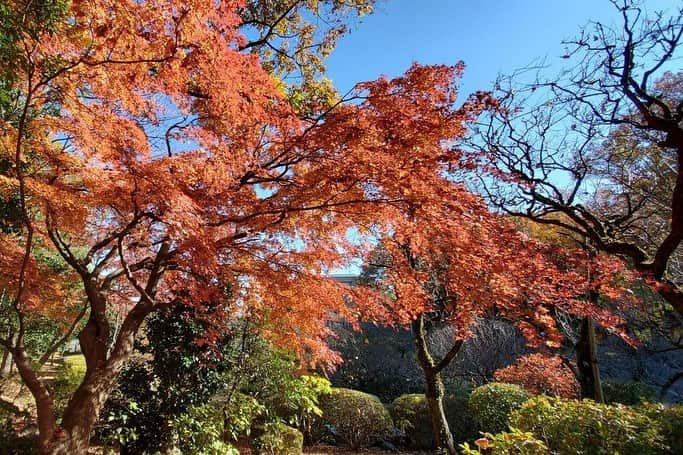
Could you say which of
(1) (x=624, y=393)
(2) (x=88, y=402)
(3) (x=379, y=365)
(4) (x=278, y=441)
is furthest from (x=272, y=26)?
(1) (x=624, y=393)

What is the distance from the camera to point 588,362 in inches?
226

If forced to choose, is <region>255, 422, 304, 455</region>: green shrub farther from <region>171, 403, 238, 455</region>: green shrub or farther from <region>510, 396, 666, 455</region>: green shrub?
<region>510, 396, 666, 455</region>: green shrub

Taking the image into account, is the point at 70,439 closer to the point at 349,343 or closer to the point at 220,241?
the point at 220,241

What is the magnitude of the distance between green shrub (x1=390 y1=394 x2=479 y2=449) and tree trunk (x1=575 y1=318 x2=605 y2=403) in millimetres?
3105

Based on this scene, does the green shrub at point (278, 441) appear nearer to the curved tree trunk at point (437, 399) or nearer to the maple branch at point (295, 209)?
the curved tree trunk at point (437, 399)

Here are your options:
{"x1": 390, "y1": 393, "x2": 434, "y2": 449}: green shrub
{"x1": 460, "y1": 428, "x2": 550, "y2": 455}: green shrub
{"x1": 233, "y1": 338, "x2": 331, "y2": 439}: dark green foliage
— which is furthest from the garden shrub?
{"x1": 460, "y1": 428, "x2": 550, "y2": 455}: green shrub

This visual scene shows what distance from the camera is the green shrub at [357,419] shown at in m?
8.23

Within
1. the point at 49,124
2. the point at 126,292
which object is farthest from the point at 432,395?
the point at 49,124

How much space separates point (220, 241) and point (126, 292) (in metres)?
4.28

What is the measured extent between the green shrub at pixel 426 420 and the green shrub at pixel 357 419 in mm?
432

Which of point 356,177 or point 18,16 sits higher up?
point 18,16

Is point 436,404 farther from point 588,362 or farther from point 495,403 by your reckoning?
point 588,362

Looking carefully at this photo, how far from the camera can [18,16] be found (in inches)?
104

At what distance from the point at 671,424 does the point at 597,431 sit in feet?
2.12
